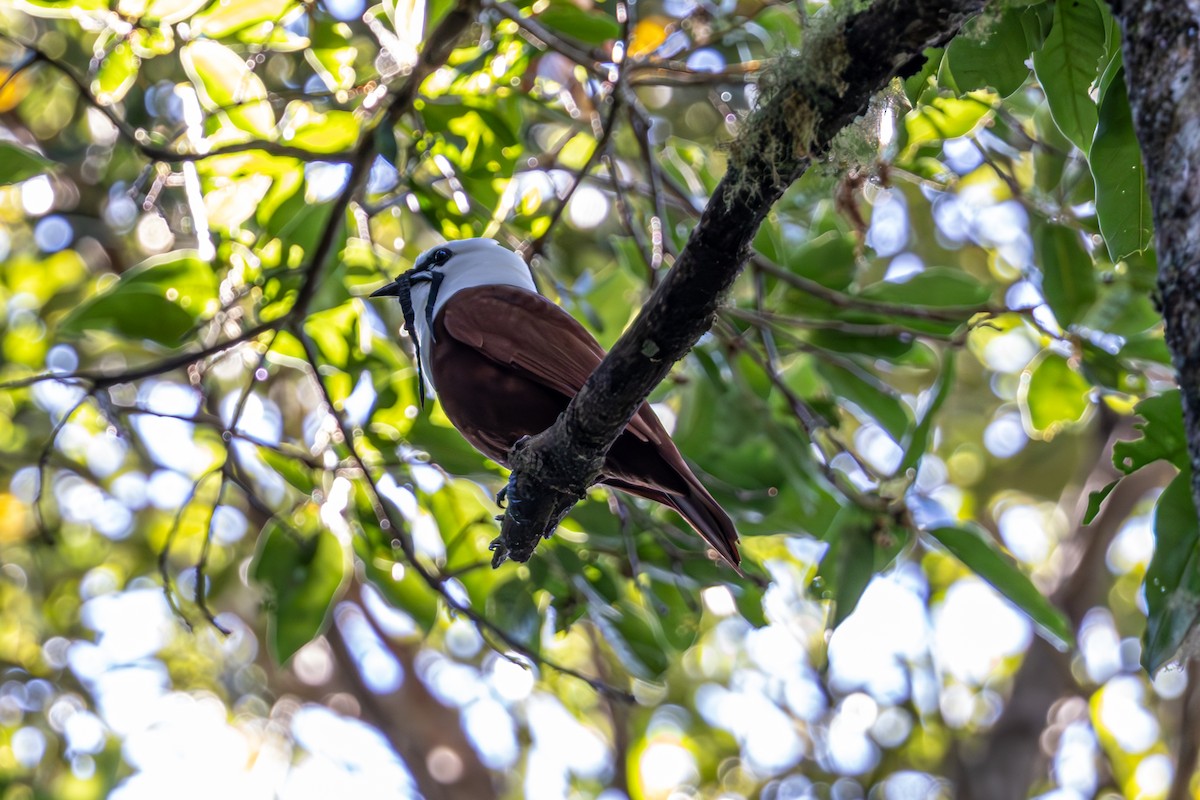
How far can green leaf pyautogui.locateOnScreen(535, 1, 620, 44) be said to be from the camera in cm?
345

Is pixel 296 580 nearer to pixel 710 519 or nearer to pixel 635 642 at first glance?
pixel 635 642

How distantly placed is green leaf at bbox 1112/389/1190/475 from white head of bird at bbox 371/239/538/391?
1587mm

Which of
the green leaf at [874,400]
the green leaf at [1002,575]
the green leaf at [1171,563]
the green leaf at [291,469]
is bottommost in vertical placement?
the green leaf at [291,469]

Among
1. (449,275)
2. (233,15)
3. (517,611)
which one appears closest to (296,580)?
(517,611)

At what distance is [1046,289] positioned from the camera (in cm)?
328

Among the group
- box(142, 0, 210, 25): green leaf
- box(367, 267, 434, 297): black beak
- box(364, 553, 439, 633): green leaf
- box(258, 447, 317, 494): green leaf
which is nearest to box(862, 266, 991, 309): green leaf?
box(367, 267, 434, 297): black beak

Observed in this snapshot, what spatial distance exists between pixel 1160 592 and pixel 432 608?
82.2 inches

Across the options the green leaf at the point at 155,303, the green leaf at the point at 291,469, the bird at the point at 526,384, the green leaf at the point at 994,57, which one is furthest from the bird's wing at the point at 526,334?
the green leaf at the point at 994,57

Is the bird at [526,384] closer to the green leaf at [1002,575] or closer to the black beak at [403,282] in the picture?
the black beak at [403,282]

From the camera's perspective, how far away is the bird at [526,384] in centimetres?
262

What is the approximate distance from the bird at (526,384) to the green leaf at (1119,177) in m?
1.00

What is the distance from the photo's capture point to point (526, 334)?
2834 millimetres

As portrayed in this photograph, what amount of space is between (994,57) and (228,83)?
2337 mm

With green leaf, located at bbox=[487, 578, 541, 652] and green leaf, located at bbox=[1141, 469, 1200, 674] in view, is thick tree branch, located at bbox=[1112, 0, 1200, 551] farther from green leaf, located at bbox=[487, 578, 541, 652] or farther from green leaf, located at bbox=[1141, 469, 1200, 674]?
green leaf, located at bbox=[487, 578, 541, 652]
